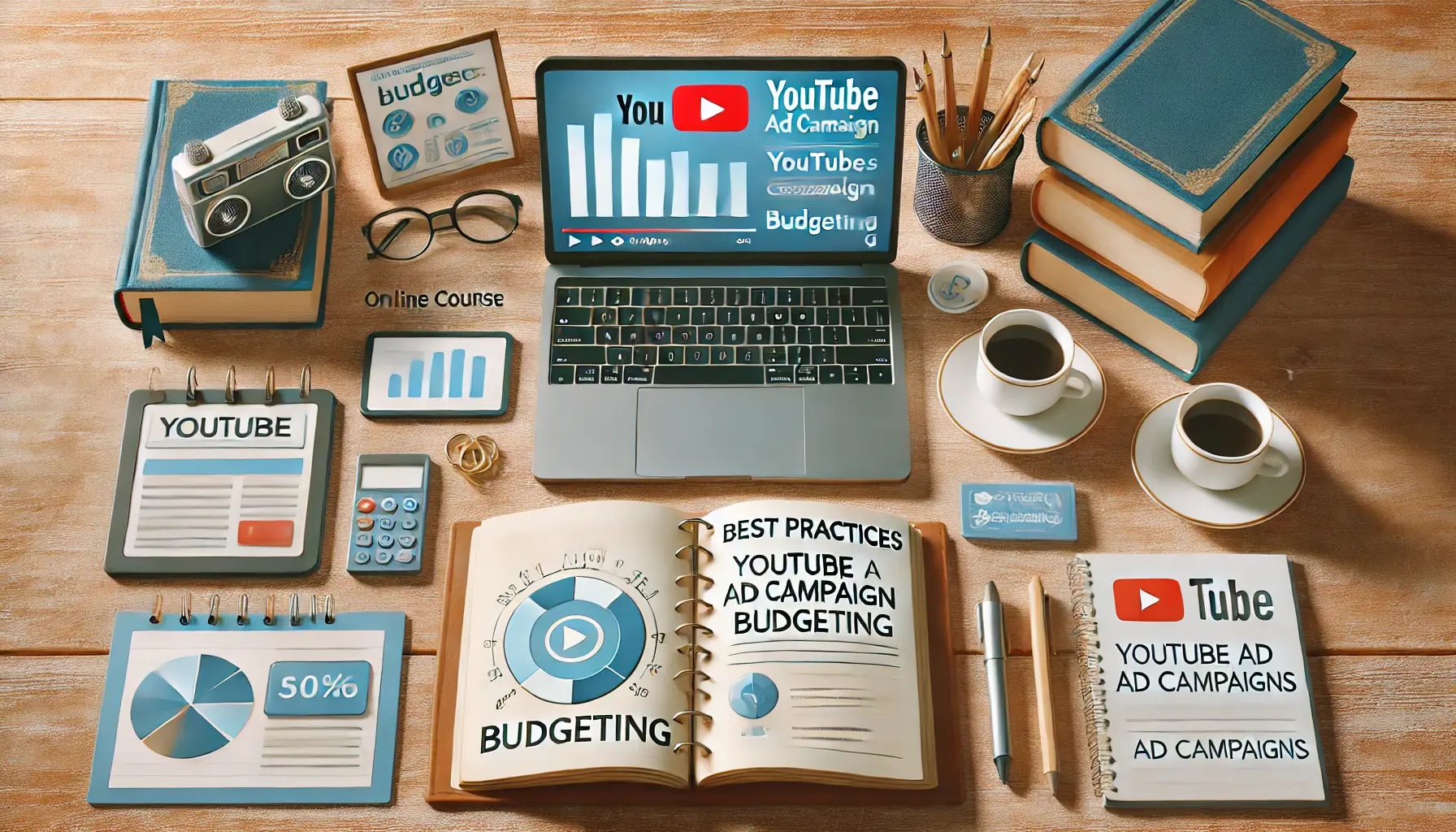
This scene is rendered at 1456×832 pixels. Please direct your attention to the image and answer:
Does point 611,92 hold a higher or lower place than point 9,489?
higher

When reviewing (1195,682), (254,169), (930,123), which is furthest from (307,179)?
(1195,682)

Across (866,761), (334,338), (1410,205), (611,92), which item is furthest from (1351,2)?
(334,338)

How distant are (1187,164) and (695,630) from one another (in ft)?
2.20

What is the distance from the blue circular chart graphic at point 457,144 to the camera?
4.78 feet

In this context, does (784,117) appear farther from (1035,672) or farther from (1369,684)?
(1369,684)

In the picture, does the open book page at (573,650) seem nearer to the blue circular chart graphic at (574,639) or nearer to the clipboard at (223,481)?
the blue circular chart graphic at (574,639)

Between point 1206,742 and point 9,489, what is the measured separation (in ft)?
4.12

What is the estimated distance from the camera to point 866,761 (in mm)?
1102

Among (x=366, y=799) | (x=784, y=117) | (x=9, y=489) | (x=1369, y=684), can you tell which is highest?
(x=784, y=117)

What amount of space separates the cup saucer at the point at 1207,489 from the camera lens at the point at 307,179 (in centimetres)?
96

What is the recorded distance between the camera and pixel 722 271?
139 centimetres

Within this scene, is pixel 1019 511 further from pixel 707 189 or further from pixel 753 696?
pixel 707 189

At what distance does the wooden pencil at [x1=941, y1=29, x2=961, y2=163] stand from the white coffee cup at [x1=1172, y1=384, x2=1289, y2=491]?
0.39 m

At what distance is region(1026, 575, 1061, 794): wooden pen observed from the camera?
3.72 ft
